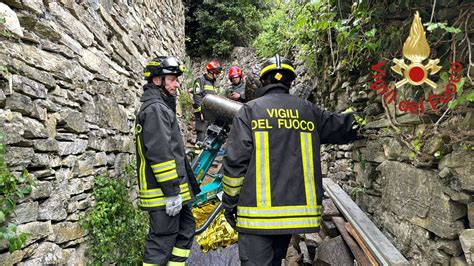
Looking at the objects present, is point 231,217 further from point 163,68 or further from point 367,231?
point 163,68

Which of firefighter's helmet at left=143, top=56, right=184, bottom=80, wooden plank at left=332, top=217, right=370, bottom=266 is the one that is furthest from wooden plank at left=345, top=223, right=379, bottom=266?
firefighter's helmet at left=143, top=56, right=184, bottom=80

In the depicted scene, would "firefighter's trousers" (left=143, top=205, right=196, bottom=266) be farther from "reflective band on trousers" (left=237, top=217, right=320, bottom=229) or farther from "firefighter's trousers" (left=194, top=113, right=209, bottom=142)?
"firefighter's trousers" (left=194, top=113, right=209, bottom=142)

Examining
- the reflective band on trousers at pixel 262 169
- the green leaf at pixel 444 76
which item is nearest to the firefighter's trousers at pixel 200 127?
the reflective band on trousers at pixel 262 169

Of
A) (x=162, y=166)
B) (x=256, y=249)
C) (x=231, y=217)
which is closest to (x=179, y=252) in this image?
(x=231, y=217)

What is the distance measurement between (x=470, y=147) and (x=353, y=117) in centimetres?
102

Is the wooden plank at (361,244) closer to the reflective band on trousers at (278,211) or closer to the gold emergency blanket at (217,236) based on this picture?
the reflective band on trousers at (278,211)

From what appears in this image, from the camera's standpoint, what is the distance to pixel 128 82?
3637 millimetres

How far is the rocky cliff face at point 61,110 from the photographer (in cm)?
172

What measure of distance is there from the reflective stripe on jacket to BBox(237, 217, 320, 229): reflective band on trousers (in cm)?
75

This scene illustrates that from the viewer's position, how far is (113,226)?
263 centimetres

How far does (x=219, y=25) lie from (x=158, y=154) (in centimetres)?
896

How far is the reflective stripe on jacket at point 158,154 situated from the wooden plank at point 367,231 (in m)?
1.47

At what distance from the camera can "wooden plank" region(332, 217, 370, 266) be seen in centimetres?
218

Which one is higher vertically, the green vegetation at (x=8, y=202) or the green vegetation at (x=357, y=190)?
the green vegetation at (x=8, y=202)
